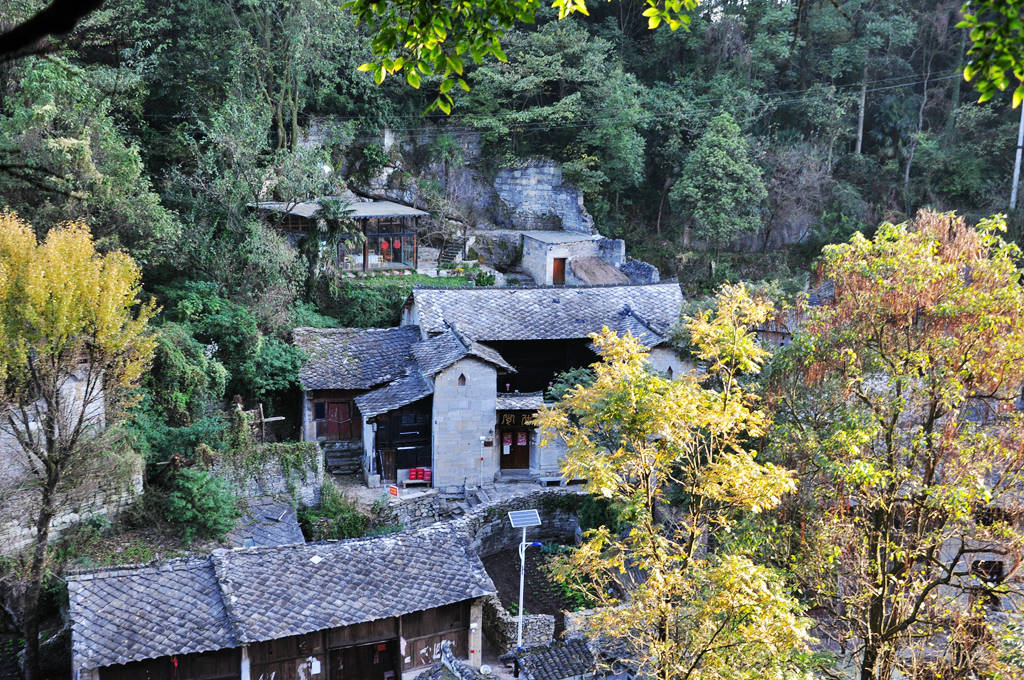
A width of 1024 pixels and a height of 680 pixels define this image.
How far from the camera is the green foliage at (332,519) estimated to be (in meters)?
20.7

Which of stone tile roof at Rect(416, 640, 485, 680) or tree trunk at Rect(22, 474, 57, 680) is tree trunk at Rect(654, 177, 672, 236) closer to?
stone tile roof at Rect(416, 640, 485, 680)

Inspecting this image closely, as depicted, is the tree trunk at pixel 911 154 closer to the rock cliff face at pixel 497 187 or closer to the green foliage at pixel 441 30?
the rock cliff face at pixel 497 187

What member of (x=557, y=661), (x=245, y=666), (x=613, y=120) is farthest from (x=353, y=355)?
(x=613, y=120)

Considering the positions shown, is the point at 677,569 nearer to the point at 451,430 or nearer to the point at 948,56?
the point at 451,430

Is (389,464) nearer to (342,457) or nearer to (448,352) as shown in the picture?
(342,457)

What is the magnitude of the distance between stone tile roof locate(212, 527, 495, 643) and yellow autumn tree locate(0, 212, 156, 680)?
3387 mm

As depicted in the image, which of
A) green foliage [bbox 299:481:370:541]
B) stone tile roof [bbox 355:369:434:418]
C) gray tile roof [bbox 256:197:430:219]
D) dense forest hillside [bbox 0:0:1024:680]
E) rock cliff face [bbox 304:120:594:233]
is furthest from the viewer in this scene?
rock cliff face [bbox 304:120:594:233]

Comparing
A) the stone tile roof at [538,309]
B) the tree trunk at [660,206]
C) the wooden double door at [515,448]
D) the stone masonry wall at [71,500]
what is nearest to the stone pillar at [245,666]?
the stone masonry wall at [71,500]

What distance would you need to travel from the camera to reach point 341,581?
54.2ft

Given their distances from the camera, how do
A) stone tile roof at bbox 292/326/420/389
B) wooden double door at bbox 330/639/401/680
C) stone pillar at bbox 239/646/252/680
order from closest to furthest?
stone pillar at bbox 239/646/252/680
wooden double door at bbox 330/639/401/680
stone tile roof at bbox 292/326/420/389

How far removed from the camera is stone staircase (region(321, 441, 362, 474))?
A: 24.0m

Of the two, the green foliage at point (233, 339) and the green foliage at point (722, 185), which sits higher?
the green foliage at point (722, 185)

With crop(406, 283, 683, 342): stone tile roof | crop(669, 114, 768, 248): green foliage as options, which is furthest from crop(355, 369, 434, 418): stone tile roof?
crop(669, 114, 768, 248): green foliage

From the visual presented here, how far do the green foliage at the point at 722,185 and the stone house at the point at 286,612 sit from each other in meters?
21.3
